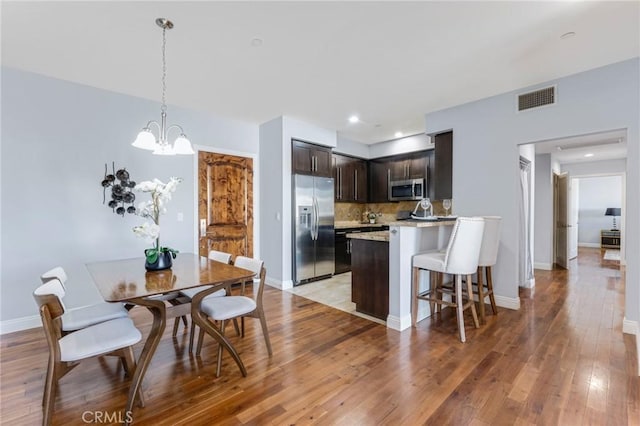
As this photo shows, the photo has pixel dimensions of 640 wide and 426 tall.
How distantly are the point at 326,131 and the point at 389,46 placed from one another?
8.66 ft

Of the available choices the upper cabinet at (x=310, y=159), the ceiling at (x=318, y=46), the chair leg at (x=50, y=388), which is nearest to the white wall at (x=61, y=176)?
the ceiling at (x=318, y=46)

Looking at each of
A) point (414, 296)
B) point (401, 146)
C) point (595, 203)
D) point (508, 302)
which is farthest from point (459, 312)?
point (595, 203)

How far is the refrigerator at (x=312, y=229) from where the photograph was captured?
15.3ft

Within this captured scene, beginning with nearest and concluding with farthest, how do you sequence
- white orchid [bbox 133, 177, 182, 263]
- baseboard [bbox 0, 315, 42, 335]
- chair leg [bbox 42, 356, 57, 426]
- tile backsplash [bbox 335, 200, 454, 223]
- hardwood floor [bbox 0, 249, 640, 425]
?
chair leg [bbox 42, 356, 57, 426], hardwood floor [bbox 0, 249, 640, 425], white orchid [bbox 133, 177, 182, 263], baseboard [bbox 0, 315, 42, 335], tile backsplash [bbox 335, 200, 454, 223]

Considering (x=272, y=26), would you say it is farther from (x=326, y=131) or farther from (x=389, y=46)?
(x=326, y=131)

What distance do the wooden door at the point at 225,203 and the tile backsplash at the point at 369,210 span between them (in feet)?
6.82

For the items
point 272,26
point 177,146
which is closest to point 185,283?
point 177,146

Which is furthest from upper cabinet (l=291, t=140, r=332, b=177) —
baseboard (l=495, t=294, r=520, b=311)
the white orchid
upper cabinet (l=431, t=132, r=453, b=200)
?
baseboard (l=495, t=294, r=520, b=311)

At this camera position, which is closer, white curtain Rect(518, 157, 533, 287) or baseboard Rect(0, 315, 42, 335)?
baseboard Rect(0, 315, 42, 335)

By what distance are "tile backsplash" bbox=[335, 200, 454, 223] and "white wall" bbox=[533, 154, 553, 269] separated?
247 cm

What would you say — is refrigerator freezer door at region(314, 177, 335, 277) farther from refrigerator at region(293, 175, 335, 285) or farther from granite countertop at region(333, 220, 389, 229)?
granite countertop at region(333, 220, 389, 229)

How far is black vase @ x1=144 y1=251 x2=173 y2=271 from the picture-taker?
7.74 feet

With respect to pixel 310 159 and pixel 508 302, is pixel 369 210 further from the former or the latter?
pixel 508 302

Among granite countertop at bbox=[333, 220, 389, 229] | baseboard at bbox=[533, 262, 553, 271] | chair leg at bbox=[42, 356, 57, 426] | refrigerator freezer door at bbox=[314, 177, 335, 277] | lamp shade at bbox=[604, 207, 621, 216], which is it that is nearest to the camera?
chair leg at bbox=[42, 356, 57, 426]
